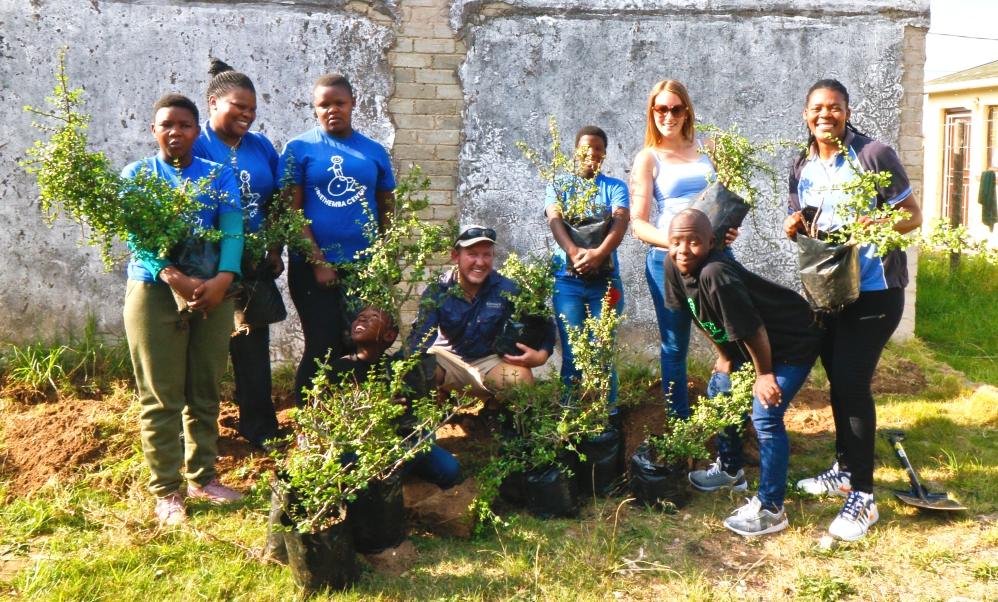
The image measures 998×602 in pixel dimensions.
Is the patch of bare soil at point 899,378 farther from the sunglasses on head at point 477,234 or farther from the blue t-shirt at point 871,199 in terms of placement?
the sunglasses on head at point 477,234

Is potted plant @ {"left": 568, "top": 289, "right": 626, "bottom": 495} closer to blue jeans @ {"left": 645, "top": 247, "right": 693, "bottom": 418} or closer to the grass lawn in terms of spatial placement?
the grass lawn

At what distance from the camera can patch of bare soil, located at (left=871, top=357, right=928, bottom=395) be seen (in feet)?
18.7

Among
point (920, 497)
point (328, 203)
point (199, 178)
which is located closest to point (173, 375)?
point (199, 178)

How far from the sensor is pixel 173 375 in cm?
366

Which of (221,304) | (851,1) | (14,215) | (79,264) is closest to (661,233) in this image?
(221,304)

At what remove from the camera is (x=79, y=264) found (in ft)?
18.1

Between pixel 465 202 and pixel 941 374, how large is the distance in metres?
3.78

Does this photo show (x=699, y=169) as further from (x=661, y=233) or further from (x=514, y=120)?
(x=514, y=120)

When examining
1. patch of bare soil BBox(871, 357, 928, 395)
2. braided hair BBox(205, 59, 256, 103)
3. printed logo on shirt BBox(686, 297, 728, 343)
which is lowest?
patch of bare soil BBox(871, 357, 928, 395)

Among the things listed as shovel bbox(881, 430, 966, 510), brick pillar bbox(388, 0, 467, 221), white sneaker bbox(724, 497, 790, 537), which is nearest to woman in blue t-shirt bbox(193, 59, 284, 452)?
brick pillar bbox(388, 0, 467, 221)

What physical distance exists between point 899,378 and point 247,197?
4.75 meters

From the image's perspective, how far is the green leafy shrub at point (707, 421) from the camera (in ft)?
12.2

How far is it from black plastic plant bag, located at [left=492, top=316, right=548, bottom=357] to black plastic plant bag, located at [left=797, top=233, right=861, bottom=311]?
1.43m

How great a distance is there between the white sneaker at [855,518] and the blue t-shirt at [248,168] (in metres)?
3.17
